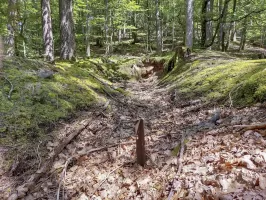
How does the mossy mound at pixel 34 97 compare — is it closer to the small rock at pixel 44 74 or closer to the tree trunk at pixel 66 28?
the small rock at pixel 44 74

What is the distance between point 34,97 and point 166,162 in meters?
3.11

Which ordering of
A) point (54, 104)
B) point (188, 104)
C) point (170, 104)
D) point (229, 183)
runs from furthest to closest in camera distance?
point (170, 104), point (188, 104), point (54, 104), point (229, 183)

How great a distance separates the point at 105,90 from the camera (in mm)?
6574

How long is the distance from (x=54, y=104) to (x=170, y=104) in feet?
9.96

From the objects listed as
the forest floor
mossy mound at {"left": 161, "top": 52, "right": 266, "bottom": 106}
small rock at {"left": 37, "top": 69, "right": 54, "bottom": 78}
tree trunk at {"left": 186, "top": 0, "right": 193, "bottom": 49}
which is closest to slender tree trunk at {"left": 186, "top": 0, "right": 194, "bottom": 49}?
tree trunk at {"left": 186, "top": 0, "right": 193, "bottom": 49}

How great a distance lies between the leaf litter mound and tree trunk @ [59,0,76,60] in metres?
5.76

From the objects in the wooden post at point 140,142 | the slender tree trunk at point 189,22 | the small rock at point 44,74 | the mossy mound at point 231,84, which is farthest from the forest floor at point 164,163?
the slender tree trunk at point 189,22

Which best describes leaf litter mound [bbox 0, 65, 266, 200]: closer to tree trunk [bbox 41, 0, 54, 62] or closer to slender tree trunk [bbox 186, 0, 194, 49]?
tree trunk [bbox 41, 0, 54, 62]

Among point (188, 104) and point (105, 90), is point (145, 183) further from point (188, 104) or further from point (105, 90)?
point (105, 90)

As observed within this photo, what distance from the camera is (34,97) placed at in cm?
434

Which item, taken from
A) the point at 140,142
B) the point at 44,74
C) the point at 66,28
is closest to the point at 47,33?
the point at 66,28

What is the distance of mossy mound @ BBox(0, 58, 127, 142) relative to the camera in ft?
11.9

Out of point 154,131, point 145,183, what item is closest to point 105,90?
point 154,131

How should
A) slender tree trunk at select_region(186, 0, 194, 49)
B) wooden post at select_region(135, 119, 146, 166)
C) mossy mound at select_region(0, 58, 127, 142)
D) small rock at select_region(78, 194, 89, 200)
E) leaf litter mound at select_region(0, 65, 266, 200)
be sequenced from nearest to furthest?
leaf litter mound at select_region(0, 65, 266, 200), small rock at select_region(78, 194, 89, 200), wooden post at select_region(135, 119, 146, 166), mossy mound at select_region(0, 58, 127, 142), slender tree trunk at select_region(186, 0, 194, 49)
